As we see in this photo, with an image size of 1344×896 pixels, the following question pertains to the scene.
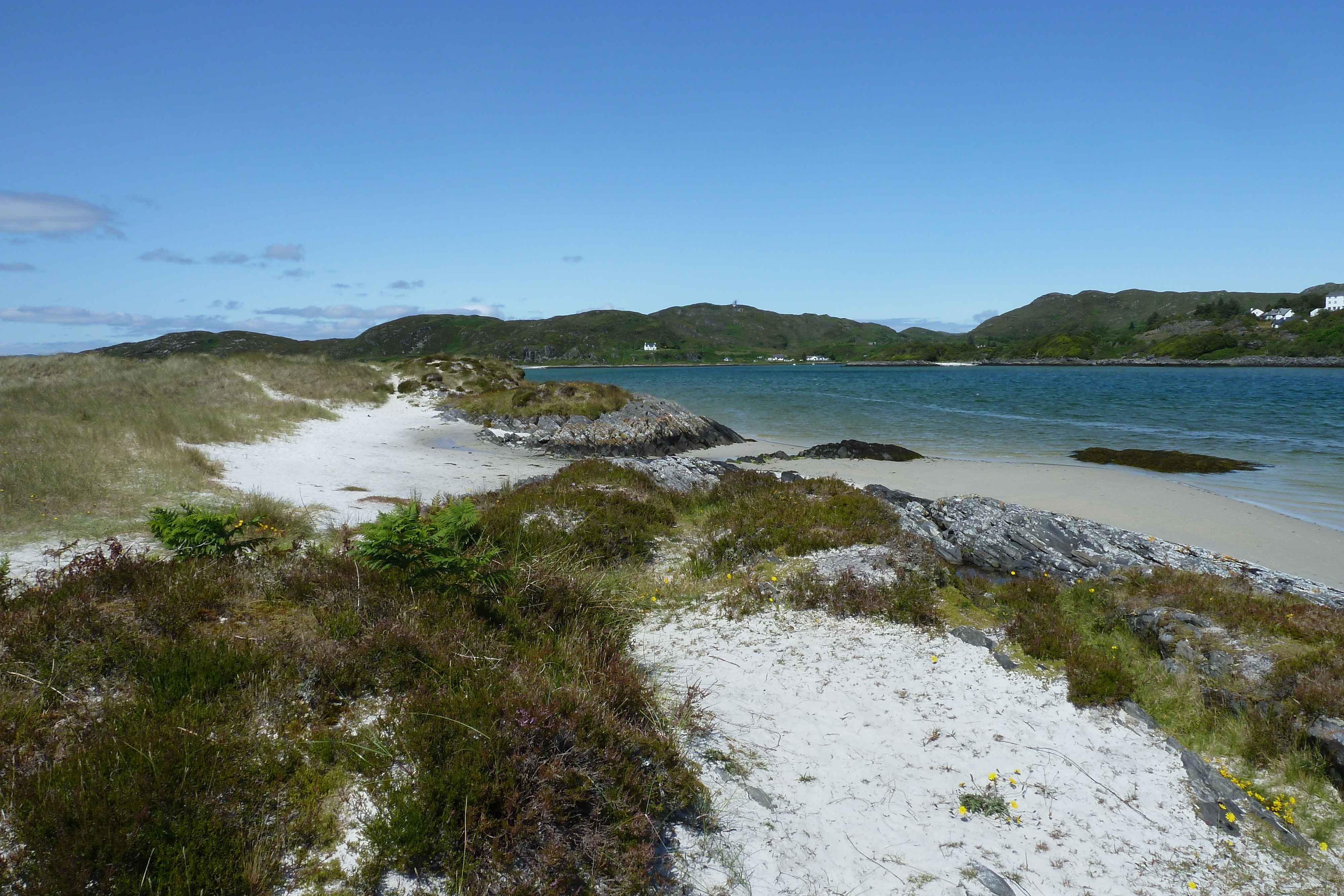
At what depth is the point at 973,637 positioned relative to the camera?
27.5 feet

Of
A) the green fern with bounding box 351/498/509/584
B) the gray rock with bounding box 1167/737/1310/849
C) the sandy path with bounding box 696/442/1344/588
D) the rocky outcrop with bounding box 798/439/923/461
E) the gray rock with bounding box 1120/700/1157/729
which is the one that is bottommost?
the sandy path with bounding box 696/442/1344/588

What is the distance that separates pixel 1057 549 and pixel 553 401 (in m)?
28.5

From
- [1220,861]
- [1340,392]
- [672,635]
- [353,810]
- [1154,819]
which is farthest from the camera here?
[1340,392]

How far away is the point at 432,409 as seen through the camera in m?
39.8

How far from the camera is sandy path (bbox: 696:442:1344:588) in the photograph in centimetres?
1456

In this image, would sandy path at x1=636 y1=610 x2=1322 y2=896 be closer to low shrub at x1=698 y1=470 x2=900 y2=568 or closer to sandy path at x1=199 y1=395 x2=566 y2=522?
low shrub at x1=698 y1=470 x2=900 y2=568

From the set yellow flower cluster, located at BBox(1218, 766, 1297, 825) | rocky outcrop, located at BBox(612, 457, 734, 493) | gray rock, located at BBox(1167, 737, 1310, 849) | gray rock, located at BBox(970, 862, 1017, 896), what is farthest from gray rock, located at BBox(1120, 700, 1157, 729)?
rocky outcrop, located at BBox(612, 457, 734, 493)

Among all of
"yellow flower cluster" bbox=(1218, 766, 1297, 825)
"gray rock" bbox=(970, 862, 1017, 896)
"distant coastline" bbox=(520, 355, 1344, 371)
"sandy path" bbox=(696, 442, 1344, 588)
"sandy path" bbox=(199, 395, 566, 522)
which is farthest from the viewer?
"distant coastline" bbox=(520, 355, 1344, 371)

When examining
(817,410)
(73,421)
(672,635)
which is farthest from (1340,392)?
(73,421)

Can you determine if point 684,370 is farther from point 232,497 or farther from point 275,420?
point 232,497

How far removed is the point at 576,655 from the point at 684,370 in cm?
15964

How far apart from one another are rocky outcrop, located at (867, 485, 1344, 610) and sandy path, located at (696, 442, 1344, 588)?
6.67 feet

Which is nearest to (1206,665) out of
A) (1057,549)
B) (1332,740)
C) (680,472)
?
(1332,740)

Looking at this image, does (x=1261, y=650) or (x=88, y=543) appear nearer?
(x=1261, y=650)
